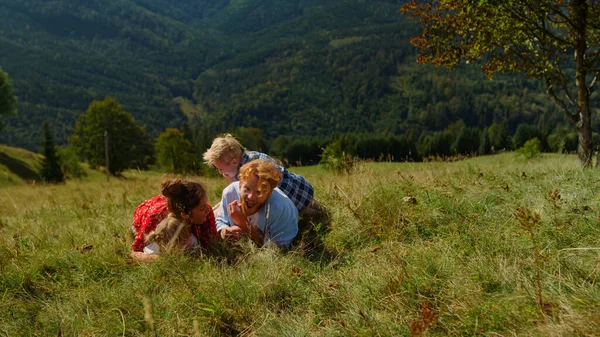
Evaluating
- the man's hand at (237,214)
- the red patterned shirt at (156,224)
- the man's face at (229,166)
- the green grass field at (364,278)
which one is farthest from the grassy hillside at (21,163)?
the man's hand at (237,214)

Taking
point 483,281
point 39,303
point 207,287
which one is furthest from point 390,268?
point 39,303

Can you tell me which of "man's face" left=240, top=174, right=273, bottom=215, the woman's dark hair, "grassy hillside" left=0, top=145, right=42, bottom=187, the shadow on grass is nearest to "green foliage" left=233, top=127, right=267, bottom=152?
"man's face" left=240, top=174, right=273, bottom=215

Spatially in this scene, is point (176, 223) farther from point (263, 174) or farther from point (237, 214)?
point (263, 174)

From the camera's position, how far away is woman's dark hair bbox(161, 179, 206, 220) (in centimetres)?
433

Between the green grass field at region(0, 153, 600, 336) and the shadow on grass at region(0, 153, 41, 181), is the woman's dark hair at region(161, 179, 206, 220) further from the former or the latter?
the shadow on grass at region(0, 153, 41, 181)

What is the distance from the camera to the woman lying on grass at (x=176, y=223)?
431 cm

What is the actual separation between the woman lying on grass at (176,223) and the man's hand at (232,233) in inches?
5.2

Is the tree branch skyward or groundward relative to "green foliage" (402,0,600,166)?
groundward

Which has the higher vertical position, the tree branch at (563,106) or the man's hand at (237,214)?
the tree branch at (563,106)

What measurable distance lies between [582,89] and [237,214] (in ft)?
27.2

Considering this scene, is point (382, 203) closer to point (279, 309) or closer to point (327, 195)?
point (327, 195)

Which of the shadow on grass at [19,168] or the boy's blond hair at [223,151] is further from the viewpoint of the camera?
the shadow on grass at [19,168]

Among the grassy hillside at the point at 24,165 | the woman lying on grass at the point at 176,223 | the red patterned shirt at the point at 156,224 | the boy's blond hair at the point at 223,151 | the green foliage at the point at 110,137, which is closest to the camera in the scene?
the woman lying on grass at the point at 176,223

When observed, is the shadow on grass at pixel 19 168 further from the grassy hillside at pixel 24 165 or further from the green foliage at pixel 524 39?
the green foliage at pixel 524 39
